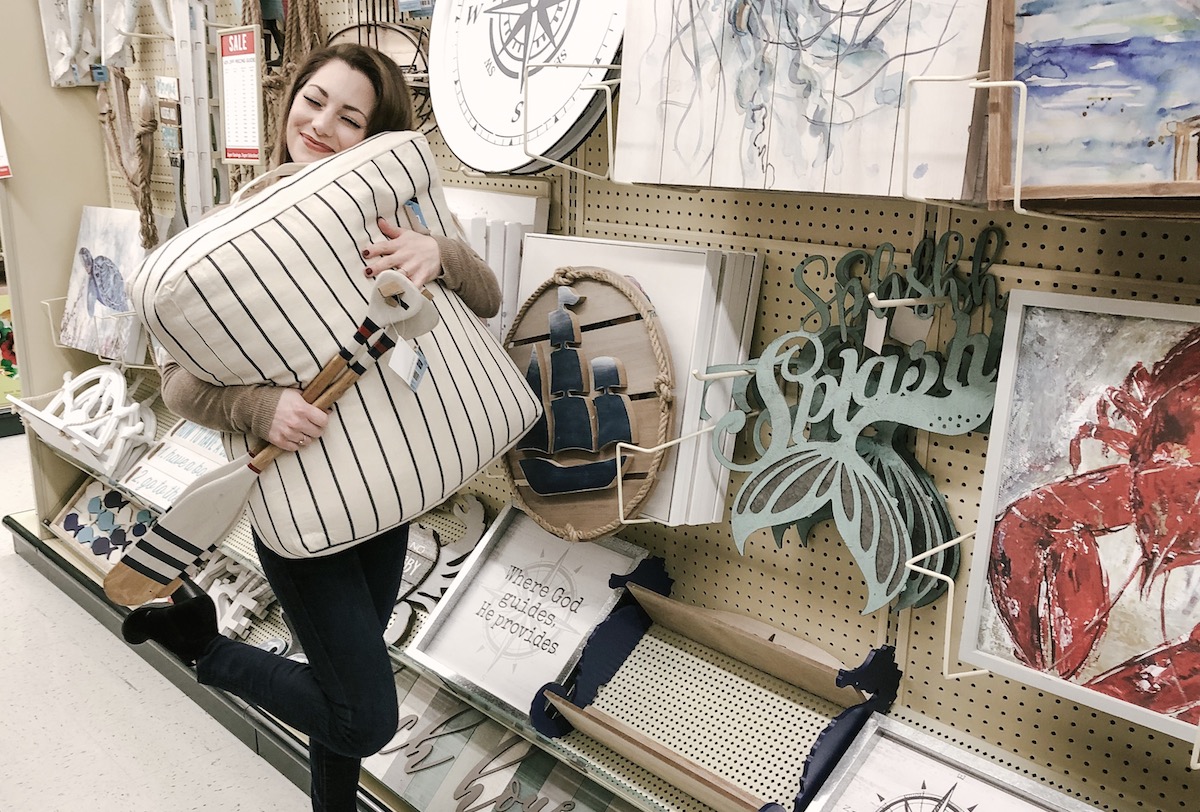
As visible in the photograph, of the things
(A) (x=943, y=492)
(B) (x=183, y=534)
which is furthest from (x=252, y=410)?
(A) (x=943, y=492)

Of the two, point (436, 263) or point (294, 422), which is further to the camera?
point (436, 263)

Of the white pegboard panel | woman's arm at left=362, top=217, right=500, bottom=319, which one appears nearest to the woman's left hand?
woman's arm at left=362, top=217, right=500, bottom=319

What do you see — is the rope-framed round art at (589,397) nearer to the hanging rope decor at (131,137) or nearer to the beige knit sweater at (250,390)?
the beige knit sweater at (250,390)

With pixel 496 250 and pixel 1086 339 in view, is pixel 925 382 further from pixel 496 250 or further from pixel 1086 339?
pixel 496 250

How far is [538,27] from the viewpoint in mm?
1582

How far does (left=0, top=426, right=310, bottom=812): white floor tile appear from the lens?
219 centimetres

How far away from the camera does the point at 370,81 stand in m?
1.58

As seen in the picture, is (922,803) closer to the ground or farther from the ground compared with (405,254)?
closer to the ground

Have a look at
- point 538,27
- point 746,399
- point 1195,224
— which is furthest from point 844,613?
point 538,27

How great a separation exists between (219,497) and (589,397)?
0.60 meters

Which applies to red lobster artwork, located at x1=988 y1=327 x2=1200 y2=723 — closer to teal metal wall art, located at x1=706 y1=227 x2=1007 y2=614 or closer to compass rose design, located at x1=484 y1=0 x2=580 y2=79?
teal metal wall art, located at x1=706 y1=227 x2=1007 y2=614

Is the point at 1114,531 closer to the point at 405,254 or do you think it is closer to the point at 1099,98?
the point at 1099,98

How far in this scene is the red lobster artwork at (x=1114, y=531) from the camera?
97cm

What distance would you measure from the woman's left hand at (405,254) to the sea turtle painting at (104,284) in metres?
1.96
